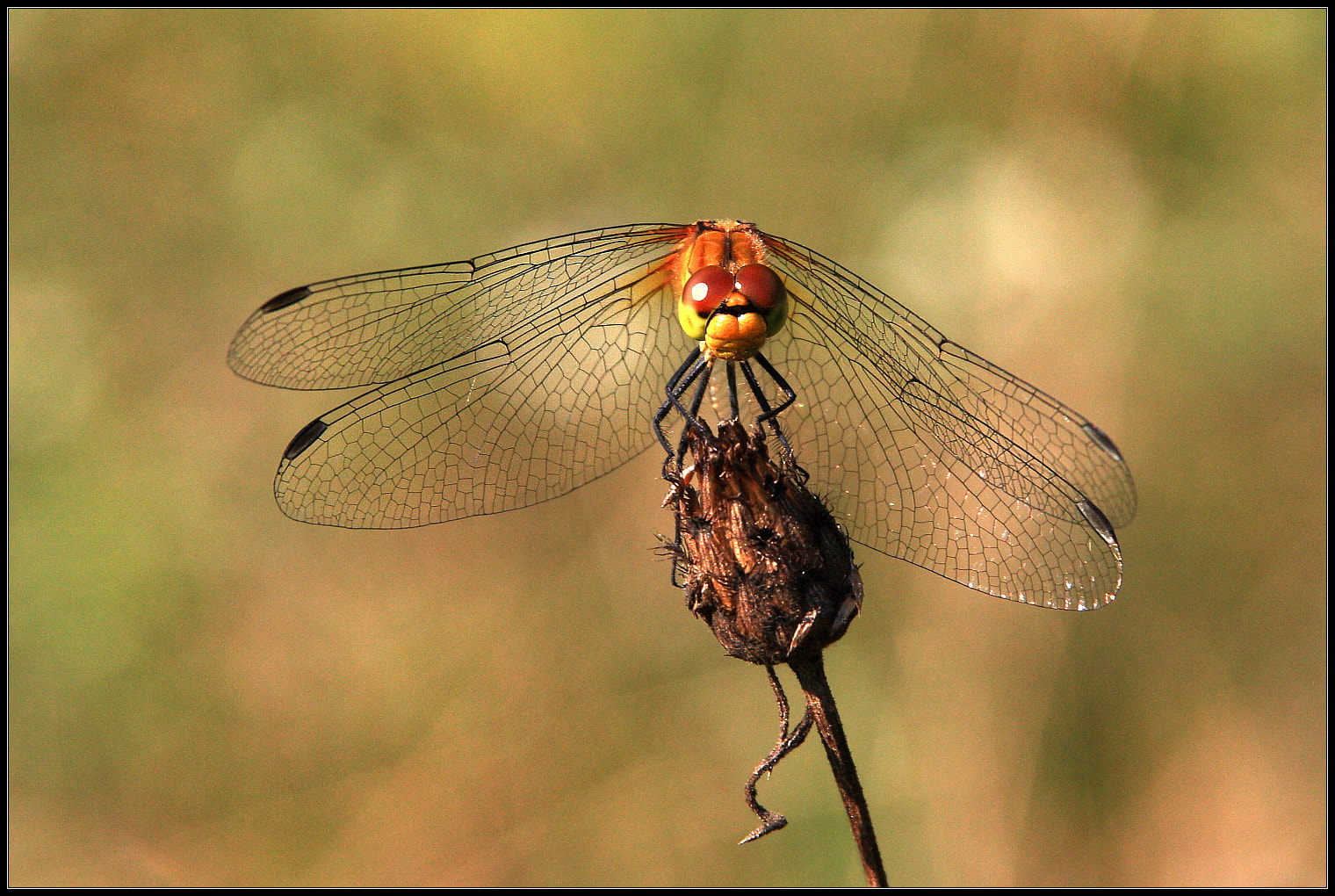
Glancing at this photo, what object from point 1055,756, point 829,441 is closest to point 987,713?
point 1055,756

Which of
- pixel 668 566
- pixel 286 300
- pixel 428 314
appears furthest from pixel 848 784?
pixel 668 566

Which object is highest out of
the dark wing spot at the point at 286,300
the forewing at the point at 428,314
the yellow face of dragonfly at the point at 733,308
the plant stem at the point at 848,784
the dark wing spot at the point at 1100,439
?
the dark wing spot at the point at 286,300

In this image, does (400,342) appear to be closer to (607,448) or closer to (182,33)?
(607,448)

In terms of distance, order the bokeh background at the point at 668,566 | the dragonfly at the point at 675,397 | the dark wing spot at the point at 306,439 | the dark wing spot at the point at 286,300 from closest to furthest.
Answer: the dragonfly at the point at 675,397
the dark wing spot at the point at 306,439
the dark wing spot at the point at 286,300
the bokeh background at the point at 668,566

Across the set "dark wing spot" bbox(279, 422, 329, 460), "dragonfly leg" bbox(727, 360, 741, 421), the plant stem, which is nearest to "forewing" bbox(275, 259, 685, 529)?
"dark wing spot" bbox(279, 422, 329, 460)

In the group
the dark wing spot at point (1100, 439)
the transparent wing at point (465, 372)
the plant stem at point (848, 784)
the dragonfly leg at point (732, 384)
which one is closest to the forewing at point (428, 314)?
the transparent wing at point (465, 372)

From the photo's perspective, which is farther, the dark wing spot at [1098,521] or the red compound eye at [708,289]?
the red compound eye at [708,289]

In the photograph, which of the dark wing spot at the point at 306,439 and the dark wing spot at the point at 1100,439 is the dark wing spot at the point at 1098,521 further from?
the dark wing spot at the point at 306,439

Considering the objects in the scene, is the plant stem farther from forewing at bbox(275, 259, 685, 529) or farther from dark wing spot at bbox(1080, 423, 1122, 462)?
forewing at bbox(275, 259, 685, 529)
